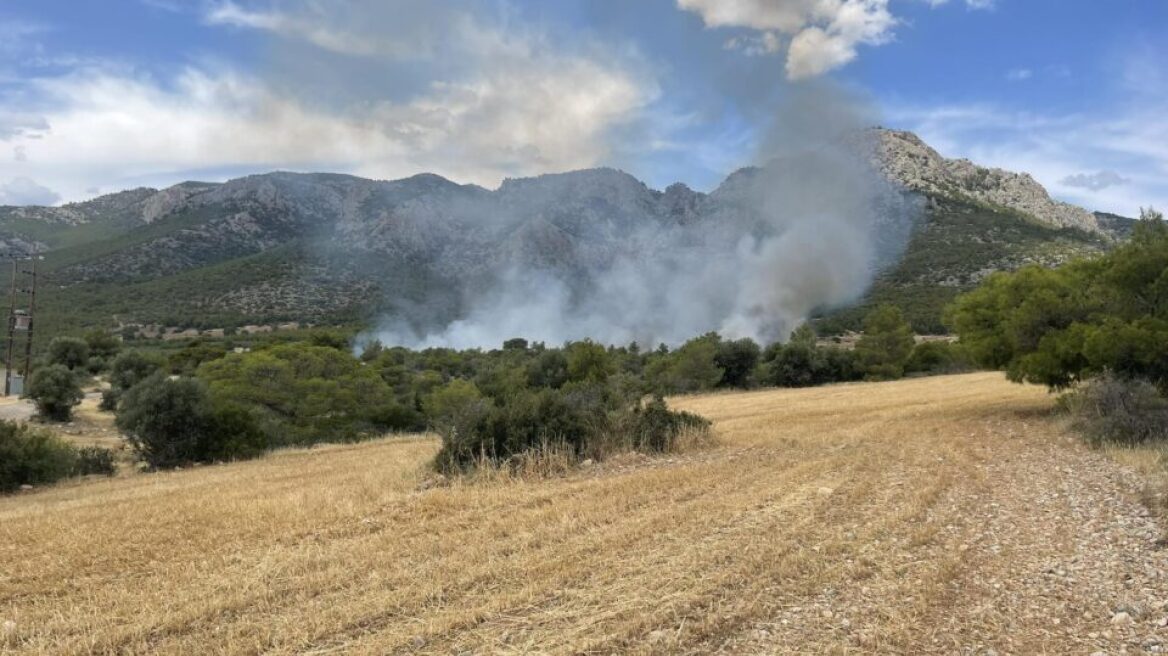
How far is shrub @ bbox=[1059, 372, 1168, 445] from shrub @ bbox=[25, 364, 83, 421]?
4118cm

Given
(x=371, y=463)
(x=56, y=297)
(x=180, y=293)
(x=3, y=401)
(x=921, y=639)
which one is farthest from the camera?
(x=180, y=293)

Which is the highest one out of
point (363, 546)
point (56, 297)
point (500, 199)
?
point (500, 199)

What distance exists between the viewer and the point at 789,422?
2008cm

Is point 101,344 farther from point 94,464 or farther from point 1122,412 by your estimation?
point 1122,412

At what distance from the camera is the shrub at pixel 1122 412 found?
13766 mm

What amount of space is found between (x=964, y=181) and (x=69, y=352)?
424 feet

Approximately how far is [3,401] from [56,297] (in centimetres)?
4041

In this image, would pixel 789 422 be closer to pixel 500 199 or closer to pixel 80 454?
pixel 80 454

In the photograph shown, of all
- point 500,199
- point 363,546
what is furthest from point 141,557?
point 500,199

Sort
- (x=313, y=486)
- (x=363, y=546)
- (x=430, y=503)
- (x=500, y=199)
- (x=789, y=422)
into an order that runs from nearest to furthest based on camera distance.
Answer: (x=363, y=546) → (x=430, y=503) → (x=313, y=486) → (x=789, y=422) → (x=500, y=199)

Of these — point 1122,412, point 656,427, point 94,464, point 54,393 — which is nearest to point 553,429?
point 656,427

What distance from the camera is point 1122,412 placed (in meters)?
14.1

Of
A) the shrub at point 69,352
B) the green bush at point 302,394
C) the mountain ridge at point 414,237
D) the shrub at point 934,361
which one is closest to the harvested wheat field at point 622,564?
the green bush at point 302,394

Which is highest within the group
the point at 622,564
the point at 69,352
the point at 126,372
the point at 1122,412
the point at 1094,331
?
the point at 1094,331
